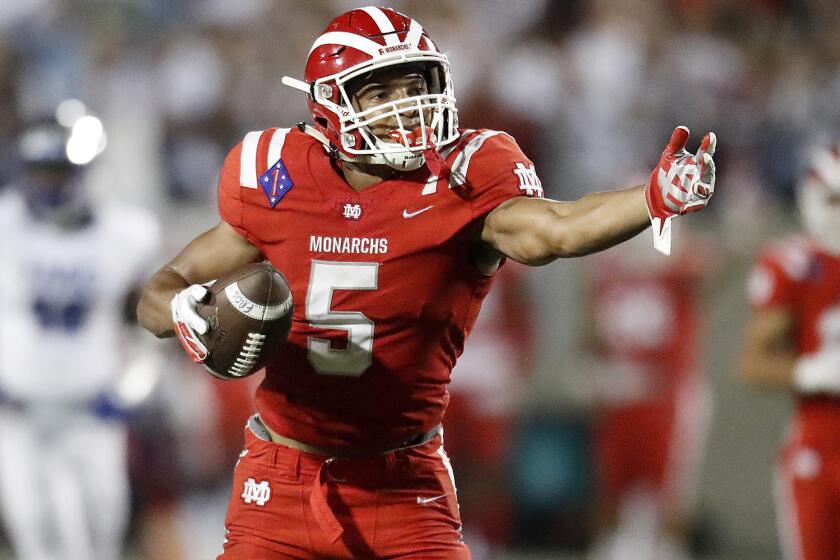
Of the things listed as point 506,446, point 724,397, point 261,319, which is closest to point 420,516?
point 261,319

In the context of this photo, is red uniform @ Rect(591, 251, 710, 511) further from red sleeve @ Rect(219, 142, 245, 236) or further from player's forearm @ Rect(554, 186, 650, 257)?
player's forearm @ Rect(554, 186, 650, 257)

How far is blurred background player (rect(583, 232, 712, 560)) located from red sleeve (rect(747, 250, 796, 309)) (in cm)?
148

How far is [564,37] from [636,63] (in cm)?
37

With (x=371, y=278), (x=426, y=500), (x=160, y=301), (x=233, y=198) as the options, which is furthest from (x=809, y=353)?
(x=160, y=301)

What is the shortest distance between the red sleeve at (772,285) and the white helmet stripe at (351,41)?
2217mm

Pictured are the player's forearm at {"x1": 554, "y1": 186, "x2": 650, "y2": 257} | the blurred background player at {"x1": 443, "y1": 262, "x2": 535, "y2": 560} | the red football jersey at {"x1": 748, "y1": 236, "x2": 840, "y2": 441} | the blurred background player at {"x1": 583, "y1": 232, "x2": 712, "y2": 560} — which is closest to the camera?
the player's forearm at {"x1": 554, "y1": 186, "x2": 650, "y2": 257}

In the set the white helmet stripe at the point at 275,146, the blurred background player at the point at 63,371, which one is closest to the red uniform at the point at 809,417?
the white helmet stripe at the point at 275,146

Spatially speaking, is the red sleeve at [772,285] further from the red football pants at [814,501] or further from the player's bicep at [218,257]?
the player's bicep at [218,257]

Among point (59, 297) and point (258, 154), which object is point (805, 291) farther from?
point (59, 297)

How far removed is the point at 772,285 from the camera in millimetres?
4496

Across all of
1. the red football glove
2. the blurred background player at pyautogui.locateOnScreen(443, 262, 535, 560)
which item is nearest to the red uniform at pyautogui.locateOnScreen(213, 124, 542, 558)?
the red football glove

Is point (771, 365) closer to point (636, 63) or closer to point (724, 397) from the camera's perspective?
point (724, 397)

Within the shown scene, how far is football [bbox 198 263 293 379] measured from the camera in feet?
8.08

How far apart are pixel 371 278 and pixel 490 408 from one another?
3261mm
